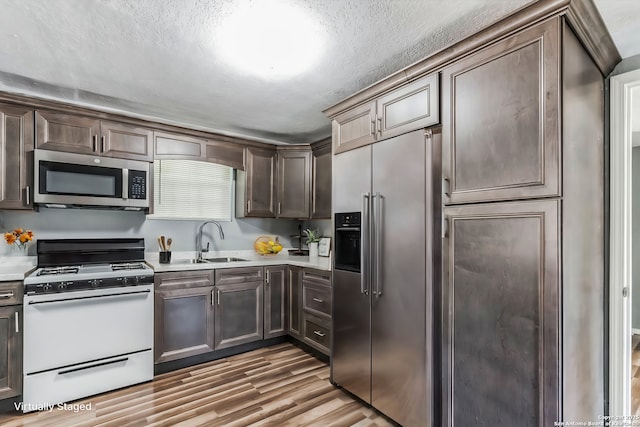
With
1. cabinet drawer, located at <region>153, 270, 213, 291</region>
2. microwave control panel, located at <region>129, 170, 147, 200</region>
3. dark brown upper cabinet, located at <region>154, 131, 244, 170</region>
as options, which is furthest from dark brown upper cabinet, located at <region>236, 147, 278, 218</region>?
microwave control panel, located at <region>129, 170, 147, 200</region>

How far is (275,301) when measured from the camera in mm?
3514

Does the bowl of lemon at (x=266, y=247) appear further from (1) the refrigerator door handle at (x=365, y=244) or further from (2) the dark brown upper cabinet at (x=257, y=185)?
(1) the refrigerator door handle at (x=365, y=244)

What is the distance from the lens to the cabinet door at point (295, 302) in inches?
134

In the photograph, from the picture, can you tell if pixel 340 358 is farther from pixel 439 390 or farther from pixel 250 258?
pixel 250 258

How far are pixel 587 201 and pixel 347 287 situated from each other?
60.6 inches

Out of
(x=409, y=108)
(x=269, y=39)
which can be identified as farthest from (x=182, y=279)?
(x=409, y=108)

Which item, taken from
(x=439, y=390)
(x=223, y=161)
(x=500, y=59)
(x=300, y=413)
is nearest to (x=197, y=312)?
(x=300, y=413)

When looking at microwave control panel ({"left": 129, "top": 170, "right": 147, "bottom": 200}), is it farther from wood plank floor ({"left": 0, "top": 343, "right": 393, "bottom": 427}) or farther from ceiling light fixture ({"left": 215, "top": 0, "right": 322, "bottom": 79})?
wood plank floor ({"left": 0, "top": 343, "right": 393, "bottom": 427})

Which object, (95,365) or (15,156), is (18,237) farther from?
(95,365)

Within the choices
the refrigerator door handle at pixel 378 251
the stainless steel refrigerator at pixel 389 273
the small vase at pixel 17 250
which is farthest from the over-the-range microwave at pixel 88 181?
the refrigerator door handle at pixel 378 251

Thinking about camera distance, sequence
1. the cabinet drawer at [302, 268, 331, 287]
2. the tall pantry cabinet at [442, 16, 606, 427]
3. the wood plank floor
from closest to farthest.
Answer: the tall pantry cabinet at [442, 16, 606, 427], the wood plank floor, the cabinet drawer at [302, 268, 331, 287]

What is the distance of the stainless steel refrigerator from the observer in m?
1.91

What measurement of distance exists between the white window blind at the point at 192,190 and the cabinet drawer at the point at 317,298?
1338 mm

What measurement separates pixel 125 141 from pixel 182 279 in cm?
137
